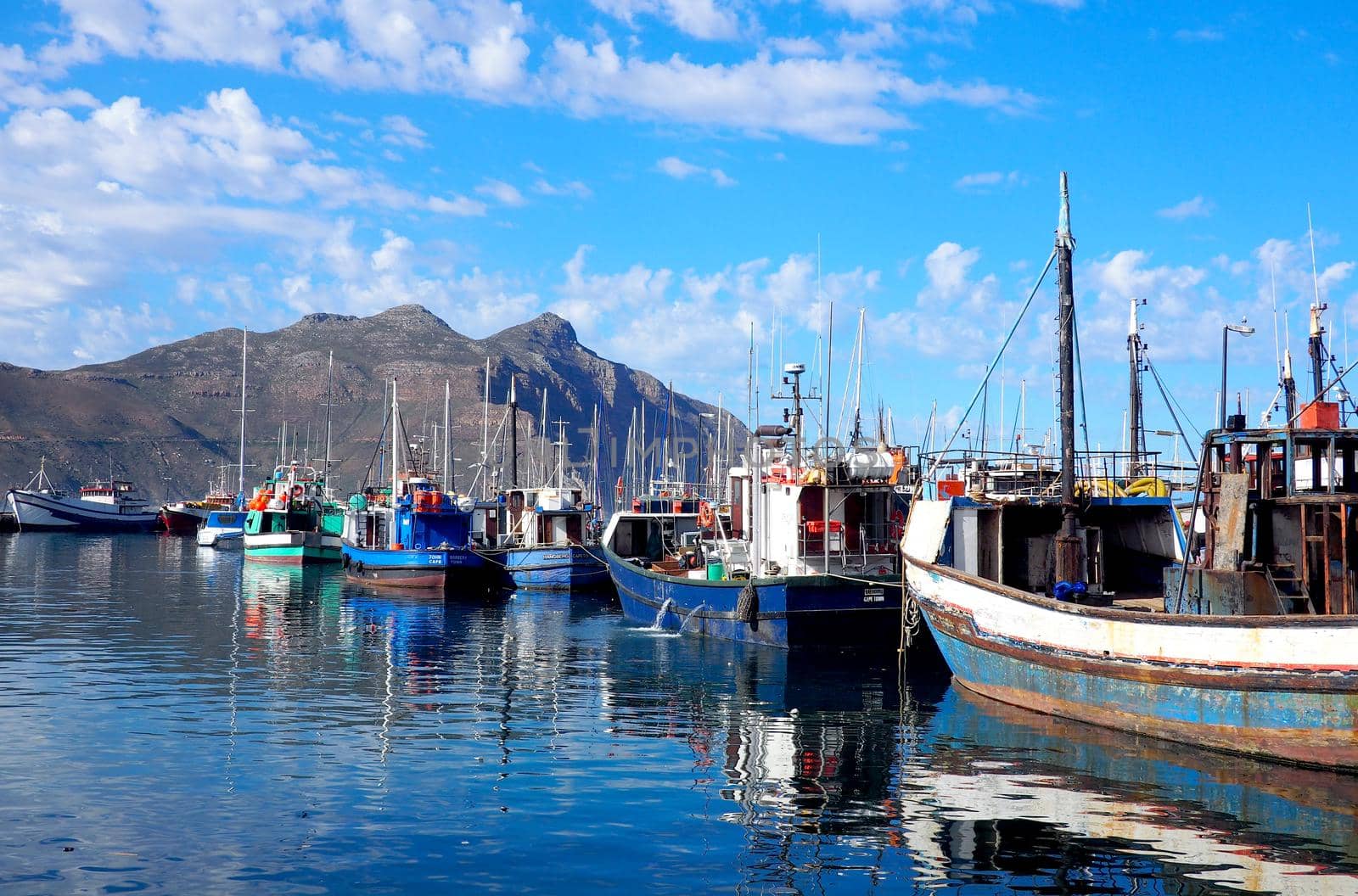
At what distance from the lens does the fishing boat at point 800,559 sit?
87.9ft

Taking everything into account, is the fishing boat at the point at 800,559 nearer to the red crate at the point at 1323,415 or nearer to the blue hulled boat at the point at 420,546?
the red crate at the point at 1323,415

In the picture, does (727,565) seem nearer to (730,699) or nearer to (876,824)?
(730,699)

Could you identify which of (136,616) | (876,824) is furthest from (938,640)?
(136,616)

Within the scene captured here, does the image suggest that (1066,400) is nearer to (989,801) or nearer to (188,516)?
(989,801)

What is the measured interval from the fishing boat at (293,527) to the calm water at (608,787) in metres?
38.8

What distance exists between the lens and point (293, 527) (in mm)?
69312

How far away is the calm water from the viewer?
1166cm

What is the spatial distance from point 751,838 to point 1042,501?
11.5 m

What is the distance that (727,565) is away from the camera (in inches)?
1256

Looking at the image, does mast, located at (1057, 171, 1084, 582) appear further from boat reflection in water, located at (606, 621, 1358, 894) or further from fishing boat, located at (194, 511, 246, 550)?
A: fishing boat, located at (194, 511, 246, 550)

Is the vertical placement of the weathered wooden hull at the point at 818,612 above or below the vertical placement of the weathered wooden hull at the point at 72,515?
below

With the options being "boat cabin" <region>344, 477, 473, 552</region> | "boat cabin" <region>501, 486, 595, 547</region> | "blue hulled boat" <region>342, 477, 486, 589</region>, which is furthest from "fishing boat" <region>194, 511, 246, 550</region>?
"boat cabin" <region>501, 486, 595, 547</region>

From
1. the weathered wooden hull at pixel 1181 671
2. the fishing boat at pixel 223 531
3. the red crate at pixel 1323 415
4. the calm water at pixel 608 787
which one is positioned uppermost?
the red crate at pixel 1323 415

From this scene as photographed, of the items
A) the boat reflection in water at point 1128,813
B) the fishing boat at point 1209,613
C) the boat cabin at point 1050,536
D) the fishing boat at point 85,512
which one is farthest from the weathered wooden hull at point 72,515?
the boat reflection in water at point 1128,813
